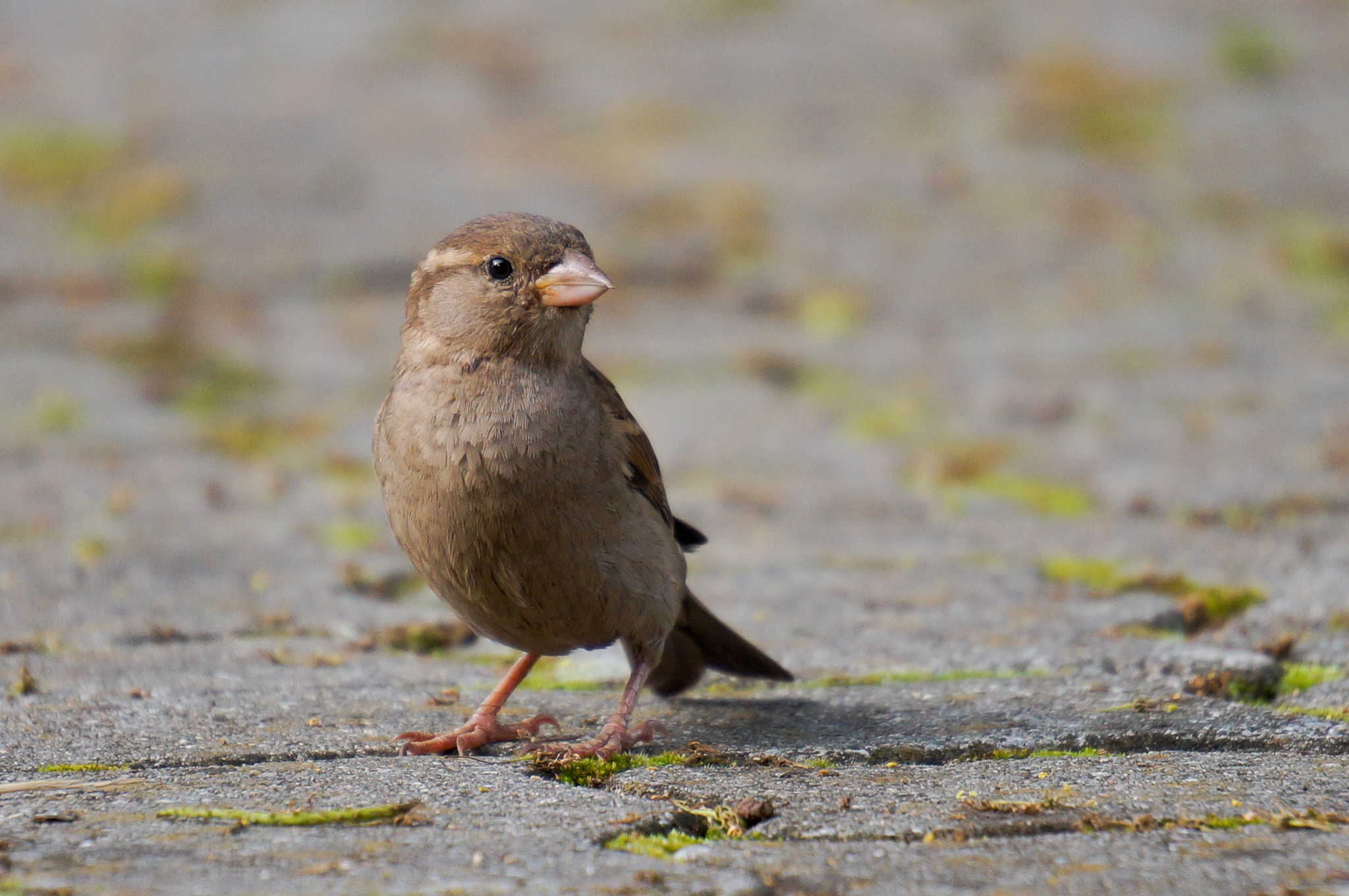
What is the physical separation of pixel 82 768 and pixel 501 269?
5.60ft

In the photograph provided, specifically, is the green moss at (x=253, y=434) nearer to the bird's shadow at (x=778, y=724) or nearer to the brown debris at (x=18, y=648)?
the brown debris at (x=18, y=648)

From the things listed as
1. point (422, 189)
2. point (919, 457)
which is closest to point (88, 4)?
point (422, 189)

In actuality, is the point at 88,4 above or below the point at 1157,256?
above

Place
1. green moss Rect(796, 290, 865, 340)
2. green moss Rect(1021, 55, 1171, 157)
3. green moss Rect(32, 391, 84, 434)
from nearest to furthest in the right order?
1. green moss Rect(32, 391, 84, 434)
2. green moss Rect(796, 290, 865, 340)
3. green moss Rect(1021, 55, 1171, 157)

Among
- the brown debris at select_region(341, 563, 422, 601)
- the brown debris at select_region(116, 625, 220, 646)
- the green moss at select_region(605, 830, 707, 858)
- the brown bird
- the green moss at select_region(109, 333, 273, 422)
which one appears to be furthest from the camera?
the green moss at select_region(109, 333, 273, 422)

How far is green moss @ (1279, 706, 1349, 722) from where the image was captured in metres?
3.69

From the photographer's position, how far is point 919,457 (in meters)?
7.50

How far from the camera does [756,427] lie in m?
7.95

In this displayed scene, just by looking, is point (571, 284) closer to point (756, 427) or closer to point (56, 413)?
point (756, 427)

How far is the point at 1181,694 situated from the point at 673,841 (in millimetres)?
1833

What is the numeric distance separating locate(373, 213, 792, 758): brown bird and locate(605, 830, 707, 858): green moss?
2.18 ft

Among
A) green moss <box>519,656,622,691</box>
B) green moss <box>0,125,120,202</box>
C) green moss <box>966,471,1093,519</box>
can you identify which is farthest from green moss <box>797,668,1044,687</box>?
green moss <box>0,125,120,202</box>

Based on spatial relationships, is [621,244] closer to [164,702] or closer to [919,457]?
[919,457]

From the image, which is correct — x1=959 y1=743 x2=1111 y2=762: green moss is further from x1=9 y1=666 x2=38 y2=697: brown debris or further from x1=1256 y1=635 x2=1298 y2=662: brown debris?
x1=9 y1=666 x2=38 y2=697: brown debris
